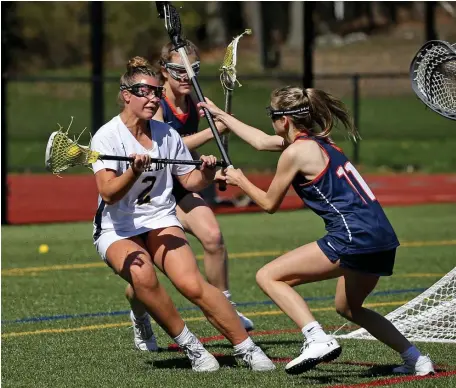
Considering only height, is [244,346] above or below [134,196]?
below

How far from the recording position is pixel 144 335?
7785mm

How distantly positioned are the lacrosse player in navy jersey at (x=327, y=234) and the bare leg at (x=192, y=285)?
0.42 m

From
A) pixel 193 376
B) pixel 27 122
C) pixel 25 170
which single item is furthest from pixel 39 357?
pixel 27 122

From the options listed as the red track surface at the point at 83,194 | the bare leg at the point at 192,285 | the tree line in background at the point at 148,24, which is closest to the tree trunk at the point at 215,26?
the tree line in background at the point at 148,24

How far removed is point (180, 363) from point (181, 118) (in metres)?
2.14

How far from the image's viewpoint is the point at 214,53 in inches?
1988

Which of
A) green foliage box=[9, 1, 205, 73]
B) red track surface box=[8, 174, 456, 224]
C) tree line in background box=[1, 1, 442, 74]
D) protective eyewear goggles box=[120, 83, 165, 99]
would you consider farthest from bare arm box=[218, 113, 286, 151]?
green foliage box=[9, 1, 205, 73]

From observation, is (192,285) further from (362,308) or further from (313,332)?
(362,308)

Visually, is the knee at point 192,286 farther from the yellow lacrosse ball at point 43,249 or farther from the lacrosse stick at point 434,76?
the yellow lacrosse ball at point 43,249

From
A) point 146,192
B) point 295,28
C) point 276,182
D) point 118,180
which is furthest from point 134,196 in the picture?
point 295,28

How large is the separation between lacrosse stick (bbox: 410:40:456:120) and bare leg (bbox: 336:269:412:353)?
1352mm

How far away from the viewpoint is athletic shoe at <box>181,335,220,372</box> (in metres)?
7.02

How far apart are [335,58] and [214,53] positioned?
278 inches

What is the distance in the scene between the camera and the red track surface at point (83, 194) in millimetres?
16578
